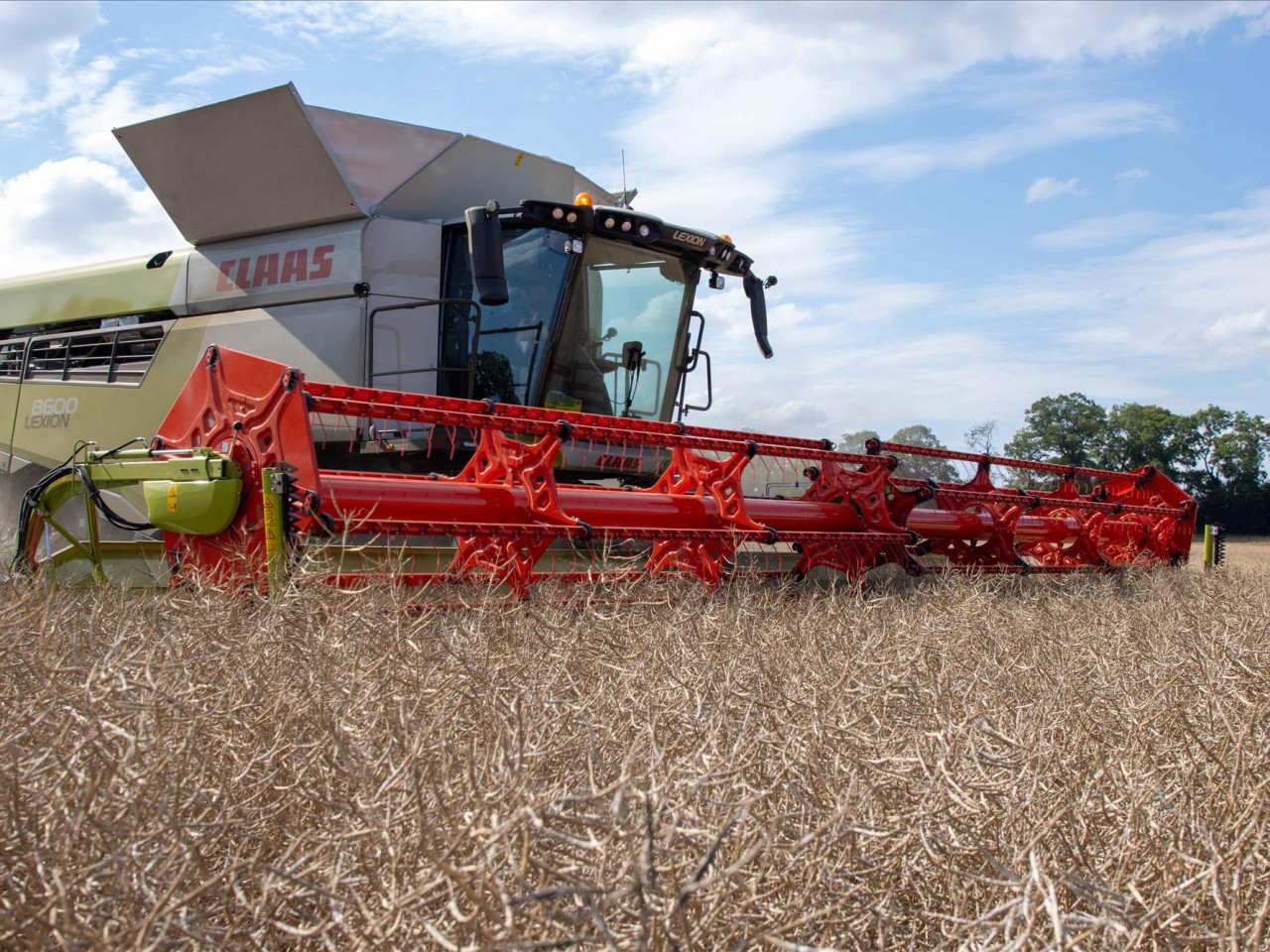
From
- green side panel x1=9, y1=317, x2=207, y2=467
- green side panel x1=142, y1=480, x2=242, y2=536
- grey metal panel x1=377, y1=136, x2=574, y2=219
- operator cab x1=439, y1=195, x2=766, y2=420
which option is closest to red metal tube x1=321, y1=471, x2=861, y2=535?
green side panel x1=142, y1=480, x2=242, y2=536

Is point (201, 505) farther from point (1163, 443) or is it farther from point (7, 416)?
point (1163, 443)

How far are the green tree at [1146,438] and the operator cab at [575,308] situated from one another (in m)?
31.5

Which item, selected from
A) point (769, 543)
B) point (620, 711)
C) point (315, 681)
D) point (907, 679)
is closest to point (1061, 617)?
point (769, 543)

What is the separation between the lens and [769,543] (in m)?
4.84

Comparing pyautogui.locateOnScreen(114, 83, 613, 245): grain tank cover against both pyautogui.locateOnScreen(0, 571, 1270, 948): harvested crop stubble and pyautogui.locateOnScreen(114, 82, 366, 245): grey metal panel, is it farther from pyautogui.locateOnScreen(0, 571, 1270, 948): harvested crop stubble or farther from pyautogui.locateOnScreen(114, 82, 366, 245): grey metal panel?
pyautogui.locateOnScreen(0, 571, 1270, 948): harvested crop stubble

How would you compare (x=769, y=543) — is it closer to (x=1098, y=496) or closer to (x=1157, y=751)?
(x=1157, y=751)

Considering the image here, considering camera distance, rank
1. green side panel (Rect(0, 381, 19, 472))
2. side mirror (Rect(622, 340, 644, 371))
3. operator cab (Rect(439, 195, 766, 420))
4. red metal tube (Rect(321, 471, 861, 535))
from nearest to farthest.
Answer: red metal tube (Rect(321, 471, 861, 535)) < operator cab (Rect(439, 195, 766, 420)) < side mirror (Rect(622, 340, 644, 371)) < green side panel (Rect(0, 381, 19, 472))

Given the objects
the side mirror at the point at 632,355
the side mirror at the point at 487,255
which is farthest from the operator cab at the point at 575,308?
the side mirror at the point at 487,255

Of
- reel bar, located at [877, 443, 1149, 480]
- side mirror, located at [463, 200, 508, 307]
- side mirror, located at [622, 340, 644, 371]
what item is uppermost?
side mirror, located at [463, 200, 508, 307]

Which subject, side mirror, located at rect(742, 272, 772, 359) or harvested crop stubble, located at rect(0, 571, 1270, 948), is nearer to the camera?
harvested crop stubble, located at rect(0, 571, 1270, 948)

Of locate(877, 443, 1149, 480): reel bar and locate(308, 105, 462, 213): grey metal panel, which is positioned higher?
locate(308, 105, 462, 213): grey metal panel

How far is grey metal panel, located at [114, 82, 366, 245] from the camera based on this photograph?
618 centimetres

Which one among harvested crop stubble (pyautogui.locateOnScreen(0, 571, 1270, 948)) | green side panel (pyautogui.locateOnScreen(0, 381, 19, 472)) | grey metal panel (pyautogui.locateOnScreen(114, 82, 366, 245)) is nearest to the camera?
harvested crop stubble (pyautogui.locateOnScreen(0, 571, 1270, 948))

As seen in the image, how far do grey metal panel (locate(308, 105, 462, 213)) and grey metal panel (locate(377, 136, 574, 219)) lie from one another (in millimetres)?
77
